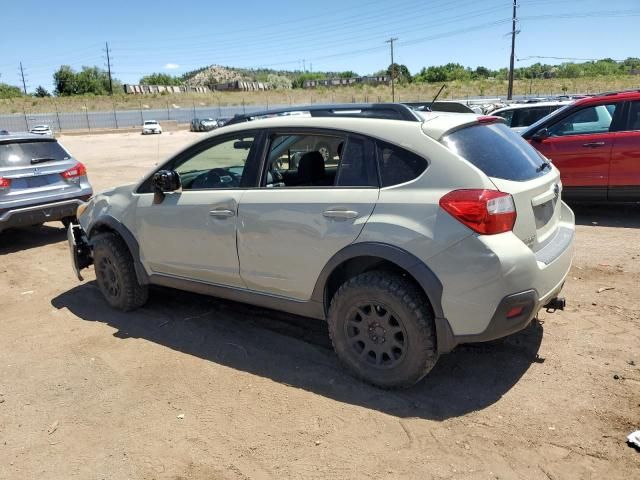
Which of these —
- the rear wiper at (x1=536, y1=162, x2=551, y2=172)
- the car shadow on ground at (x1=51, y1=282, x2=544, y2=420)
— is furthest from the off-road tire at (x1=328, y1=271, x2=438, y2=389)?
the rear wiper at (x1=536, y1=162, x2=551, y2=172)

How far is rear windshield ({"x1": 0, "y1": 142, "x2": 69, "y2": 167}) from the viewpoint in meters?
7.47

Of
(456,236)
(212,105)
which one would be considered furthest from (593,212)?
(212,105)

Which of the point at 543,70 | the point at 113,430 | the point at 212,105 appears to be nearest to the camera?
the point at 113,430

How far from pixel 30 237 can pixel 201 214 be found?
5.77m

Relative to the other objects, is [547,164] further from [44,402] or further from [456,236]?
[44,402]

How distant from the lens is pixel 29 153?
25.3ft

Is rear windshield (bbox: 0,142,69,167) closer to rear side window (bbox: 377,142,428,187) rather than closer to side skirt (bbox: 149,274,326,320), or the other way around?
side skirt (bbox: 149,274,326,320)

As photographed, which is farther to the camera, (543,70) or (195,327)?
(543,70)

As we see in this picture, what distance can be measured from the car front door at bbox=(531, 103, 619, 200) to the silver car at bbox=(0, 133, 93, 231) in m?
Result: 6.95

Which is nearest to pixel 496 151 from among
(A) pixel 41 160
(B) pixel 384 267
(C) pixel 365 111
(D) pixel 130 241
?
(C) pixel 365 111

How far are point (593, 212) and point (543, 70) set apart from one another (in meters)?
115

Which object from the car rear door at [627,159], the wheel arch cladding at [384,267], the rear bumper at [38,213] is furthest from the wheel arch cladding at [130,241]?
the car rear door at [627,159]

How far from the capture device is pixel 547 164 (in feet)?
12.9

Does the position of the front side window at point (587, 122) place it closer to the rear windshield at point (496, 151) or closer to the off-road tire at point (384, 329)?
the rear windshield at point (496, 151)
